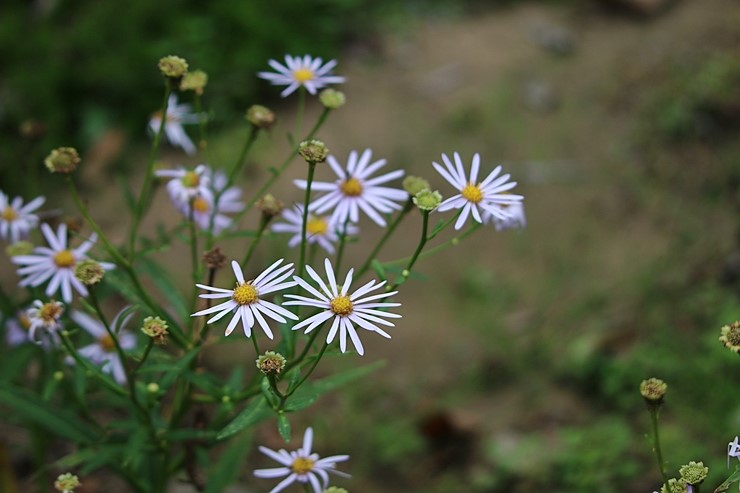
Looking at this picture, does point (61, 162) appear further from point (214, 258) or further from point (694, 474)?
point (694, 474)

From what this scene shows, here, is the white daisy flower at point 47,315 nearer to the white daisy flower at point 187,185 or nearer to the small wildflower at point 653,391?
A: the white daisy flower at point 187,185

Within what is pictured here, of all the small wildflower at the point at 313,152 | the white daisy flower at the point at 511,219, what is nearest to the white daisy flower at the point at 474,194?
the white daisy flower at the point at 511,219

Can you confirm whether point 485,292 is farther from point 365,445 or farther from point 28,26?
point 28,26

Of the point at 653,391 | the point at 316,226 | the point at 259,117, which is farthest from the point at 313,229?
the point at 653,391

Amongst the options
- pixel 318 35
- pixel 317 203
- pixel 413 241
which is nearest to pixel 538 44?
pixel 318 35

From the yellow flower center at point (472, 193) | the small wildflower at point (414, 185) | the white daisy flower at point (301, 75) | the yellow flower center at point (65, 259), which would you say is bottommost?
the yellow flower center at point (472, 193)

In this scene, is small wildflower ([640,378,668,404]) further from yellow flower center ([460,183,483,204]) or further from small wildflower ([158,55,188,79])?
small wildflower ([158,55,188,79])

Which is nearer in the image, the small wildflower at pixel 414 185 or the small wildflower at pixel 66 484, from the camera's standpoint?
the small wildflower at pixel 66 484

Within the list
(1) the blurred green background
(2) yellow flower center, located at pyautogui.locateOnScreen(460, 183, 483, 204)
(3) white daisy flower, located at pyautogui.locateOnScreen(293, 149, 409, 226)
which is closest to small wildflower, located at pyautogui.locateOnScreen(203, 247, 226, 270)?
(3) white daisy flower, located at pyautogui.locateOnScreen(293, 149, 409, 226)
